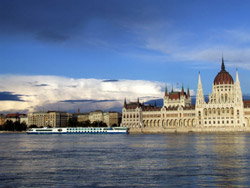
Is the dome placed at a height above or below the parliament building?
above

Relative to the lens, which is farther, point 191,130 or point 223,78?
point 223,78

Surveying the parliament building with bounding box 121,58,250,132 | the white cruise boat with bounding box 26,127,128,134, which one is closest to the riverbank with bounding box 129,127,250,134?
the parliament building with bounding box 121,58,250,132

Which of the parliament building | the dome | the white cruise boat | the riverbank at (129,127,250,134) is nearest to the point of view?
the white cruise boat

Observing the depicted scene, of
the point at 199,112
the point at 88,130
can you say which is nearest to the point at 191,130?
the point at 199,112

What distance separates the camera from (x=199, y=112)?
158 meters

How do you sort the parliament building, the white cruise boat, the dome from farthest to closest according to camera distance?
the dome
the parliament building
the white cruise boat

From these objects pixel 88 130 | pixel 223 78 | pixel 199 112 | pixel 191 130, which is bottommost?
pixel 191 130

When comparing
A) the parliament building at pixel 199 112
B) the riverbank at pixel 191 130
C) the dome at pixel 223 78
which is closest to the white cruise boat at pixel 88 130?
the riverbank at pixel 191 130

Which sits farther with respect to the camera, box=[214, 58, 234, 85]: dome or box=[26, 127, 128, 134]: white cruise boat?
box=[214, 58, 234, 85]: dome

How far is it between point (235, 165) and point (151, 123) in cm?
13708

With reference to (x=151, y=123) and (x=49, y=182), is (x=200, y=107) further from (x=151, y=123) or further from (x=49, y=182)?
(x=49, y=182)

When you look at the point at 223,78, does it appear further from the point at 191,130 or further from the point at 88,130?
the point at 88,130

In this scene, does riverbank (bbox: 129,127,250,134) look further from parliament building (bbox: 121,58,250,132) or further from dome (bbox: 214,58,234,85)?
dome (bbox: 214,58,234,85)

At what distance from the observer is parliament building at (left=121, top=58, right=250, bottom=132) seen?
151 meters
